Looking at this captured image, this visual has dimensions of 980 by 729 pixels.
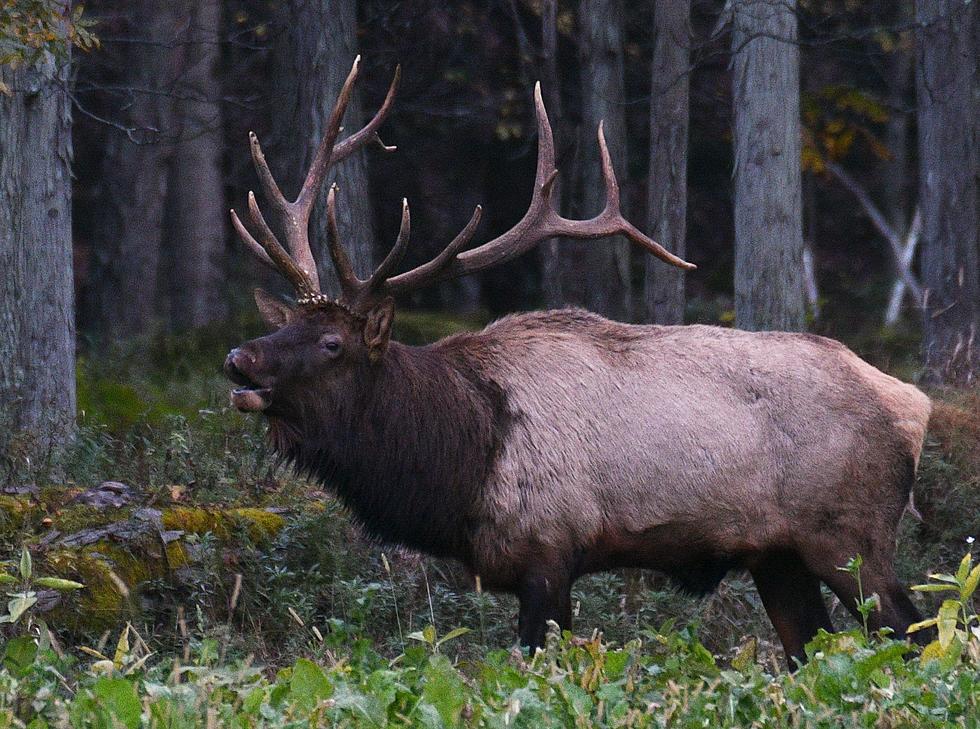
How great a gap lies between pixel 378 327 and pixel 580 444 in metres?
1.02

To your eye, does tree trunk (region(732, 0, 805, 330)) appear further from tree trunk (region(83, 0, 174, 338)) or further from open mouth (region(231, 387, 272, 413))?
tree trunk (region(83, 0, 174, 338))

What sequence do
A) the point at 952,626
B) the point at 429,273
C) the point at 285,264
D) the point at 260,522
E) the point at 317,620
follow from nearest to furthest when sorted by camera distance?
the point at 952,626
the point at 285,264
the point at 429,273
the point at 317,620
the point at 260,522

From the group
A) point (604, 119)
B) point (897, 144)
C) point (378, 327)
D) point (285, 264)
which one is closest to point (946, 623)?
point (378, 327)

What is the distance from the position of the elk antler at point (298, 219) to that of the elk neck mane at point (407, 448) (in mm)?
518

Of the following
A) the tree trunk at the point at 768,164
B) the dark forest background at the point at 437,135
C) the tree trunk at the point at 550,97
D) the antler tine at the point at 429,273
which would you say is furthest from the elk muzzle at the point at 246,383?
the dark forest background at the point at 437,135

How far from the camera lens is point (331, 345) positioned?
654cm

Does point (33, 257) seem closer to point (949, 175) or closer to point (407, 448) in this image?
point (407, 448)

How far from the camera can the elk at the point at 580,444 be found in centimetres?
647

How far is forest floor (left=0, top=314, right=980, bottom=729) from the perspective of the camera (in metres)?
3.93

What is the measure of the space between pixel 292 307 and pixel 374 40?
8.60 m

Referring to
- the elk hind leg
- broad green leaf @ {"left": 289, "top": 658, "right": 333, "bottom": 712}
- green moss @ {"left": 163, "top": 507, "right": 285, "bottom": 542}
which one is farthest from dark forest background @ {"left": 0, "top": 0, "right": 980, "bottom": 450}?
broad green leaf @ {"left": 289, "top": 658, "right": 333, "bottom": 712}

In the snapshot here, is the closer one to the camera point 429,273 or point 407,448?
point 407,448

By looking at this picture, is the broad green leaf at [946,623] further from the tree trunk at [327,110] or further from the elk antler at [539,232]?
the tree trunk at [327,110]

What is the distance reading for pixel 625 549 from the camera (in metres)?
6.62
